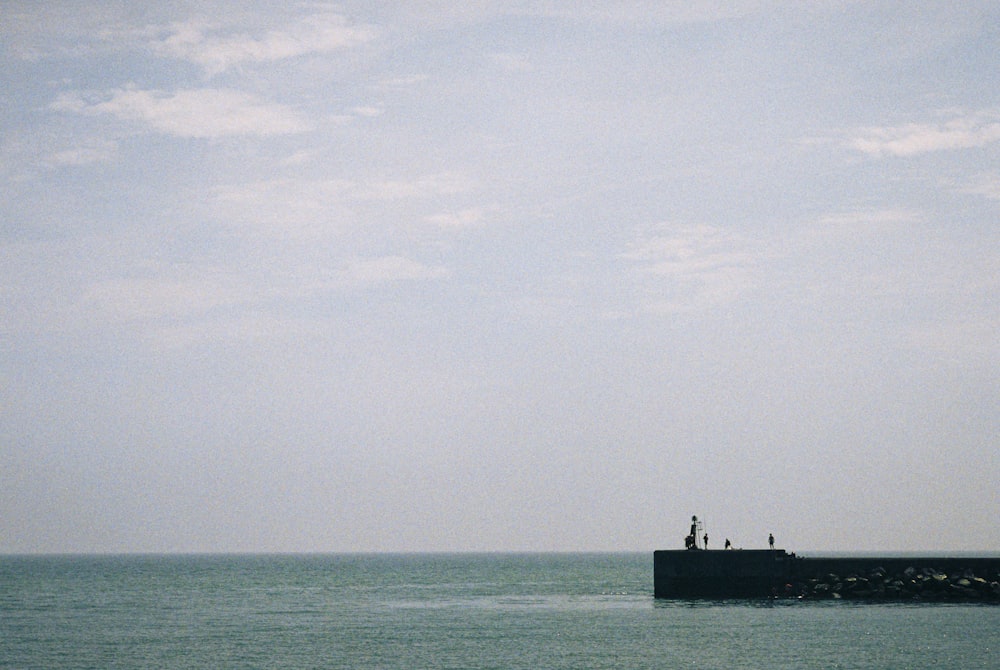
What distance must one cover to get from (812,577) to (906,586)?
201 inches

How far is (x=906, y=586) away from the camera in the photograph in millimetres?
62875

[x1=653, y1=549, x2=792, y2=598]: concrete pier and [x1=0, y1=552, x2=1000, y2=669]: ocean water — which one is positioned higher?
[x1=653, y1=549, x2=792, y2=598]: concrete pier

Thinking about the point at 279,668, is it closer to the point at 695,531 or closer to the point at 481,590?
the point at 695,531

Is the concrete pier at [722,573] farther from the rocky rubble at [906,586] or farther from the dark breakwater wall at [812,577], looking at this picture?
the rocky rubble at [906,586]

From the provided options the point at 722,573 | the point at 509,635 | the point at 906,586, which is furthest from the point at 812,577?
the point at 509,635

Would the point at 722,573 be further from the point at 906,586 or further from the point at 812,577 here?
the point at 906,586

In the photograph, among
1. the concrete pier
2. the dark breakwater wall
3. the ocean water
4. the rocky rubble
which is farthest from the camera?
the rocky rubble

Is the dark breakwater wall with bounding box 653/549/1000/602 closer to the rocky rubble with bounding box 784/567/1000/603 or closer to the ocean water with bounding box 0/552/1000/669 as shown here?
the rocky rubble with bounding box 784/567/1000/603

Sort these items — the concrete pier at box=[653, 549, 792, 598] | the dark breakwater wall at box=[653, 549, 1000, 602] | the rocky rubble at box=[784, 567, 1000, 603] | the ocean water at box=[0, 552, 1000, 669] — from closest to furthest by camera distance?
the ocean water at box=[0, 552, 1000, 669] → the concrete pier at box=[653, 549, 792, 598] → the dark breakwater wall at box=[653, 549, 1000, 602] → the rocky rubble at box=[784, 567, 1000, 603]

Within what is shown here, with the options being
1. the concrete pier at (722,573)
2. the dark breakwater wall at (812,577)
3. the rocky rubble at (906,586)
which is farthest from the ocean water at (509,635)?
the rocky rubble at (906,586)

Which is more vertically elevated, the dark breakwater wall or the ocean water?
the dark breakwater wall

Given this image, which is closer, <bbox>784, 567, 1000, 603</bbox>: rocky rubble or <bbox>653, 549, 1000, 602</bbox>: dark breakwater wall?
<bbox>653, 549, 1000, 602</bbox>: dark breakwater wall

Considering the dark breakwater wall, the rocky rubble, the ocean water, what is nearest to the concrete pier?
the dark breakwater wall

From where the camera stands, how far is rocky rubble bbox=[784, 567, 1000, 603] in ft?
202
